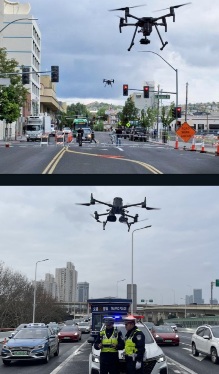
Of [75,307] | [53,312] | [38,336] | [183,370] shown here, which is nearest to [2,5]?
[53,312]

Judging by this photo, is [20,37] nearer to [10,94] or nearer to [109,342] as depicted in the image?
[10,94]

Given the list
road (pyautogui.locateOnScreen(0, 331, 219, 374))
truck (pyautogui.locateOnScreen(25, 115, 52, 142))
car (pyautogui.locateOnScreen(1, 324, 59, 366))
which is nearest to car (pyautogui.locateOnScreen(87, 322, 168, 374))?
road (pyautogui.locateOnScreen(0, 331, 219, 374))

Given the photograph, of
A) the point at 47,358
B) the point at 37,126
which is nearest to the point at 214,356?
the point at 47,358

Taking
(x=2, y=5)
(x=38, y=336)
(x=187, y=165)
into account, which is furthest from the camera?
(x=2, y=5)

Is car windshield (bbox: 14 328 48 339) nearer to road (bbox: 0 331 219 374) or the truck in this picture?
road (bbox: 0 331 219 374)

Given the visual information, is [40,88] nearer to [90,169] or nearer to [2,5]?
[2,5]

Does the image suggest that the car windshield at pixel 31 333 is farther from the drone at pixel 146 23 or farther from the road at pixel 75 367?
the drone at pixel 146 23

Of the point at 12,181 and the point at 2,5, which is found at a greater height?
the point at 2,5
